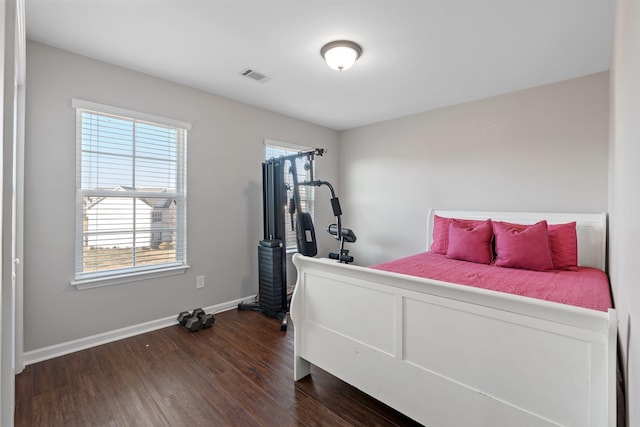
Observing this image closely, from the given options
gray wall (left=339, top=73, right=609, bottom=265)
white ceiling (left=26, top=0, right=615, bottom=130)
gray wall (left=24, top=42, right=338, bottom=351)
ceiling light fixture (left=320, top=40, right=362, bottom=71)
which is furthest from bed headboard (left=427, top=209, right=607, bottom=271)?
gray wall (left=24, top=42, right=338, bottom=351)

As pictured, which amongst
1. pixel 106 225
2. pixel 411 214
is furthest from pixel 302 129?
pixel 106 225

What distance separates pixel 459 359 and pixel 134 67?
335cm

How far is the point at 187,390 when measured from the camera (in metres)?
1.93

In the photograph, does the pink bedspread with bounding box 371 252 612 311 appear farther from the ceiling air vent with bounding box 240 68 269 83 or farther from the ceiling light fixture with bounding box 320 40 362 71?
the ceiling air vent with bounding box 240 68 269 83

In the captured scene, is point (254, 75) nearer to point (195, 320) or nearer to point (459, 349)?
point (195, 320)

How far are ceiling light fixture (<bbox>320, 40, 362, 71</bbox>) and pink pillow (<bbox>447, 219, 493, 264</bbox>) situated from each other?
1.93 metres

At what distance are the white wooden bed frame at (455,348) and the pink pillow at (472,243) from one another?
1630 millimetres

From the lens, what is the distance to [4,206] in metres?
1.03

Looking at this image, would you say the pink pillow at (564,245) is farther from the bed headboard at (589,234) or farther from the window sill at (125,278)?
the window sill at (125,278)

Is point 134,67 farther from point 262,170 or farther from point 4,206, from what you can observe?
point 4,206

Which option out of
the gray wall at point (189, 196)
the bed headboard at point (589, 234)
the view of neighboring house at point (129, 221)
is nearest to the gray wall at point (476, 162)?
the bed headboard at point (589, 234)

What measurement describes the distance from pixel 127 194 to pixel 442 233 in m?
3.23

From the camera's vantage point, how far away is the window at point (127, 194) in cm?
251

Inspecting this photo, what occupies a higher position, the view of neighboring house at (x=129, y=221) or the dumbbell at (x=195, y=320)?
the view of neighboring house at (x=129, y=221)
